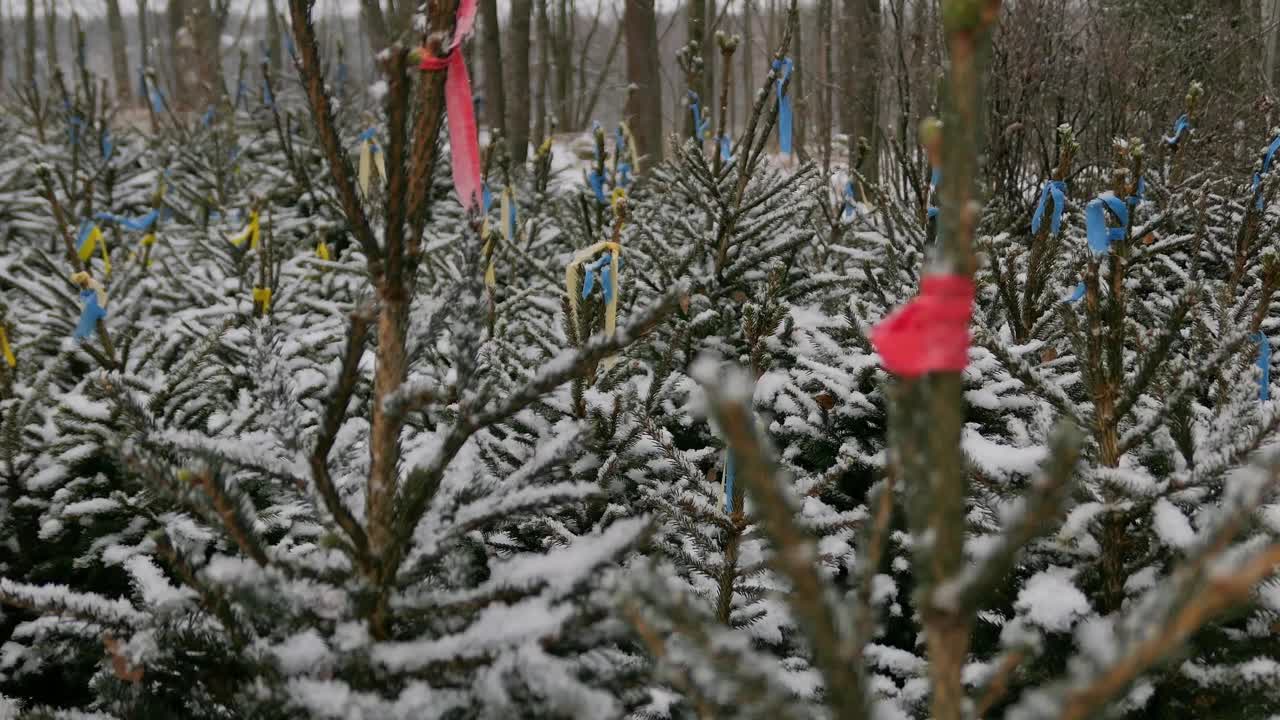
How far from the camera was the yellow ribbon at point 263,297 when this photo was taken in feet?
8.66

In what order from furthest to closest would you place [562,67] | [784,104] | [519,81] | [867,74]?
[562,67] < [519,81] < [867,74] < [784,104]

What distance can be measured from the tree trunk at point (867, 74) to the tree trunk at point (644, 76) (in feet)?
6.42

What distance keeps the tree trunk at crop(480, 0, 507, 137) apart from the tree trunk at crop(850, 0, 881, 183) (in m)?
4.21

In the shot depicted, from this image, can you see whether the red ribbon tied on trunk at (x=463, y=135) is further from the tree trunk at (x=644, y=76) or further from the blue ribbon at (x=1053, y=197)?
the tree trunk at (x=644, y=76)

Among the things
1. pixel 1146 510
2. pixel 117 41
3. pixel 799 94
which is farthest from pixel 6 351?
pixel 117 41

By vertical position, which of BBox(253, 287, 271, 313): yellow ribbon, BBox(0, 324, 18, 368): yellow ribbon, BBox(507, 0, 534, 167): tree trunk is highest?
BBox(507, 0, 534, 167): tree trunk

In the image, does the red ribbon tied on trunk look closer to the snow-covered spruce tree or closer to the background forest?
the background forest

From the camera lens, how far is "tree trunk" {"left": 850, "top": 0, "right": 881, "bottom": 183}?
6.84 metres

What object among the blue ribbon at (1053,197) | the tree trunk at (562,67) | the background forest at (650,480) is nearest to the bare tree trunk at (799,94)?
the background forest at (650,480)

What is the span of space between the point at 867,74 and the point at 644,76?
7.14 feet

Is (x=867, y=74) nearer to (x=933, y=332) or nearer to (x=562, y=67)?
(x=933, y=332)

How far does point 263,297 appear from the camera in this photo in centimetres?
266

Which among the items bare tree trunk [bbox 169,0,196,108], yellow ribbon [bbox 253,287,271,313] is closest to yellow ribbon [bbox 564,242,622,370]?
yellow ribbon [bbox 253,287,271,313]

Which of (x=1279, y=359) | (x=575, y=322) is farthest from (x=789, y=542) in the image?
(x=1279, y=359)
